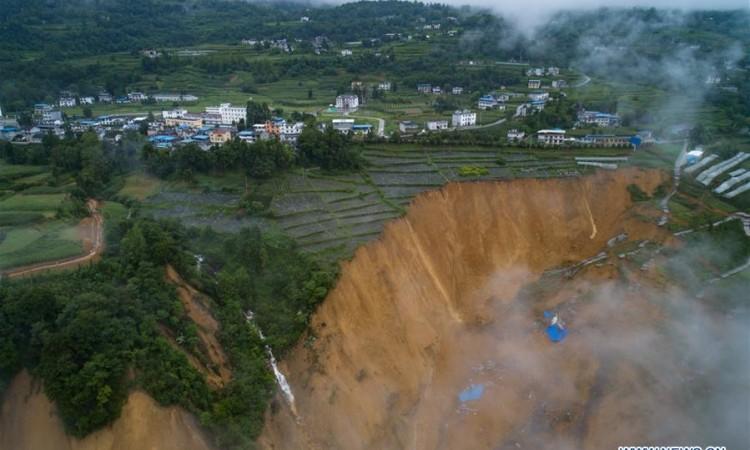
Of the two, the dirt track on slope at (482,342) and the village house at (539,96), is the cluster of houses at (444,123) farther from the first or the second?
the dirt track on slope at (482,342)

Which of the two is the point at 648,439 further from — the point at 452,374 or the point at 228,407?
the point at 228,407

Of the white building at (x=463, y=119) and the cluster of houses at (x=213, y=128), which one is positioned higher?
the cluster of houses at (x=213, y=128)

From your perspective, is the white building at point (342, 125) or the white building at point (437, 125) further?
the white building at point (437, 125)

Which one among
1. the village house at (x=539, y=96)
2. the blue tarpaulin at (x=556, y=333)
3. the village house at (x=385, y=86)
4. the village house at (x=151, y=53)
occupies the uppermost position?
the village house at (x=151, y=53)

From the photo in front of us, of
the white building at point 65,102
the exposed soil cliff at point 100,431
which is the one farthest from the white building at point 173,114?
the exposed soil cliff at point 100,431

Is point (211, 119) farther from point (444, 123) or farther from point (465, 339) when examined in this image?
point (465, 339)

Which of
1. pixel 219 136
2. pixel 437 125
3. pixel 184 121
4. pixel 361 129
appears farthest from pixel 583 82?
pixel 184 121

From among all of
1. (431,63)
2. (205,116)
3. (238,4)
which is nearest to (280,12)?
(238,4)

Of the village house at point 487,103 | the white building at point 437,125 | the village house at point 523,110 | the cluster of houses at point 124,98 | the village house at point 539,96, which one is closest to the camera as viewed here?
the white building at point 437,125
